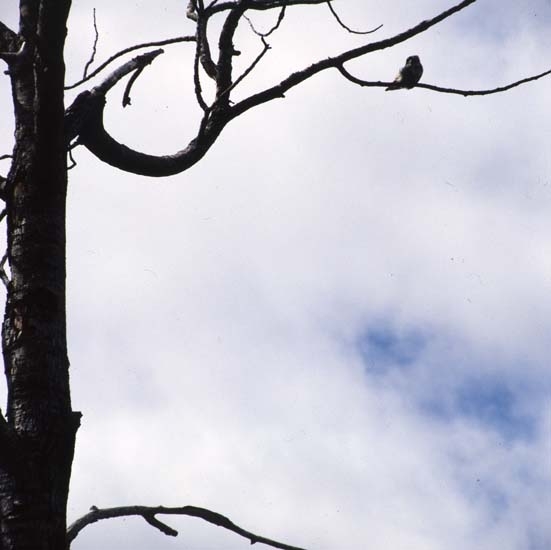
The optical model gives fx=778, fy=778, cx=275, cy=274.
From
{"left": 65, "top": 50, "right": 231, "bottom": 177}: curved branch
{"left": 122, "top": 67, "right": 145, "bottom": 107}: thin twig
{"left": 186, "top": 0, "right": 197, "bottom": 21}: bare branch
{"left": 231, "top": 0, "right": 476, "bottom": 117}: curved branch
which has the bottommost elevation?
{"left": 65, "top": 50, "right": 231, "bottom": 177}: curved branch

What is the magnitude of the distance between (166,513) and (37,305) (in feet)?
3.58

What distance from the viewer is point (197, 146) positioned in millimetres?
4047

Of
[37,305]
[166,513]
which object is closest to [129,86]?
[37,305]

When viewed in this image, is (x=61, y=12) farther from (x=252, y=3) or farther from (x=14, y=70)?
(x=252, y=3)

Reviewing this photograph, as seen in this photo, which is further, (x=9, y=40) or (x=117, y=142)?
(x=117, y=142)

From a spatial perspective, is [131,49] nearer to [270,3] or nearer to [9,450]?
[270,3]

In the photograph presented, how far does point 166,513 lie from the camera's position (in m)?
3.43

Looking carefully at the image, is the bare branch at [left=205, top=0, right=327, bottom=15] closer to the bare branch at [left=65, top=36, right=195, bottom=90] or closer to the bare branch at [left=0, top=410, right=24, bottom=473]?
the bare branch at [left=65, top=36, right=195, bottom=90]

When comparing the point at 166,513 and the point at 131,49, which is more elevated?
the point at 131,49

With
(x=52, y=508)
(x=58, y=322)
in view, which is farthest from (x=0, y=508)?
(x=58, y=322)

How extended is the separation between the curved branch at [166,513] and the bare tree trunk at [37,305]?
62 centimetres

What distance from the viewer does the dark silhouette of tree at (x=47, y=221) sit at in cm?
274

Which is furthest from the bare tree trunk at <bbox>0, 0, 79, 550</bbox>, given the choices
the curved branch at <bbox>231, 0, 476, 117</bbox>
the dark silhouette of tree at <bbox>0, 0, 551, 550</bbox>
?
the curved branch at <bbox>231, 0, 476, 117</bbox>

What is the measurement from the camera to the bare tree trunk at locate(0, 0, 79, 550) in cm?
272
